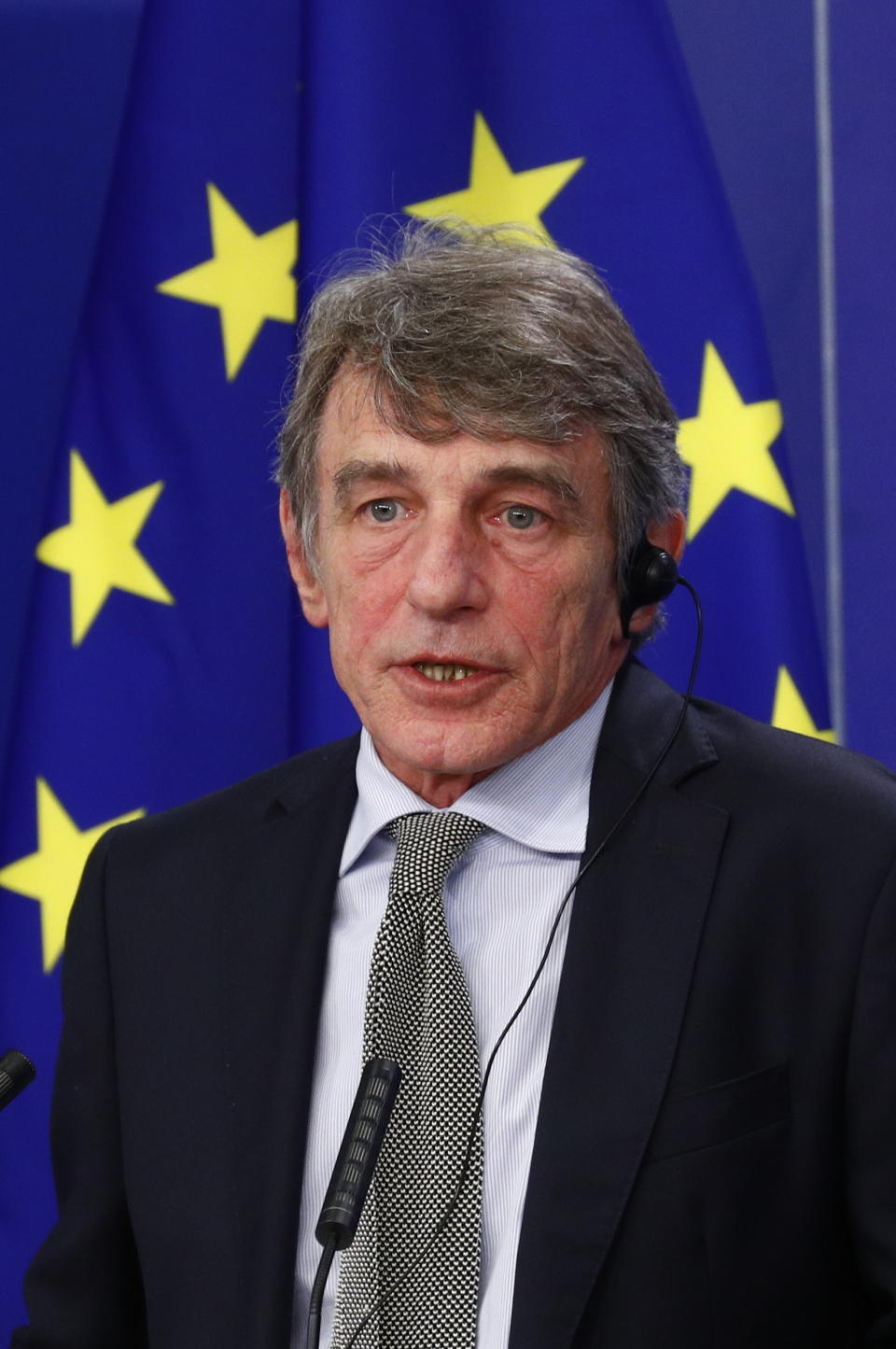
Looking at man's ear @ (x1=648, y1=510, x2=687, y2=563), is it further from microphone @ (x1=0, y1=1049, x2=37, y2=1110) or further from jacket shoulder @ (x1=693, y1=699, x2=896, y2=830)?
microphone @ (x1=0, y1=1049, x2=37, y2=1110)

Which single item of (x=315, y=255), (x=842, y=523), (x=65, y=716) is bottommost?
(x=65, y=716)

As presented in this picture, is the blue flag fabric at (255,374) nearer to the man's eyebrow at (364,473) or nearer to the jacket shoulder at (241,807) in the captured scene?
the jacket shoulder at (241,807)

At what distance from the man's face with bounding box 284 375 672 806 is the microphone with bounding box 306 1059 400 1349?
0.41 metres

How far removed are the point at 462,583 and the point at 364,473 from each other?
0.15 metres

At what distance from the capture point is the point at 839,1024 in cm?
145

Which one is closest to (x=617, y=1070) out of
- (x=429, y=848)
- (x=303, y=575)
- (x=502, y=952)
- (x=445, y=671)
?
(x=502, y=952)

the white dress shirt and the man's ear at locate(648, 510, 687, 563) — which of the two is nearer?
the white dress shirt

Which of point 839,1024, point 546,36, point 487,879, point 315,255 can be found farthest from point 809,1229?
point 546,36

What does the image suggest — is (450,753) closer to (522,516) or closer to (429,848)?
(429,848)

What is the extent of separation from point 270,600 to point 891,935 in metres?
1.15

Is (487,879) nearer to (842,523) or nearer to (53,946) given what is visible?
(53,946)

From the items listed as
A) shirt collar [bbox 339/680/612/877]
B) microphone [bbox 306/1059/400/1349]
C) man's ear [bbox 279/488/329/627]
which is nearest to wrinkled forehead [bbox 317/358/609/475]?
man's ear [bbox 279/488/329/627]

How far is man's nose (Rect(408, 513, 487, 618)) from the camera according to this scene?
1.49 metres

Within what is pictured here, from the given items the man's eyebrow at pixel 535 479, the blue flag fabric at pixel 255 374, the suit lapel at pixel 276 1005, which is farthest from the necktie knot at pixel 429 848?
the blue flag fabric at pixel 255 374
